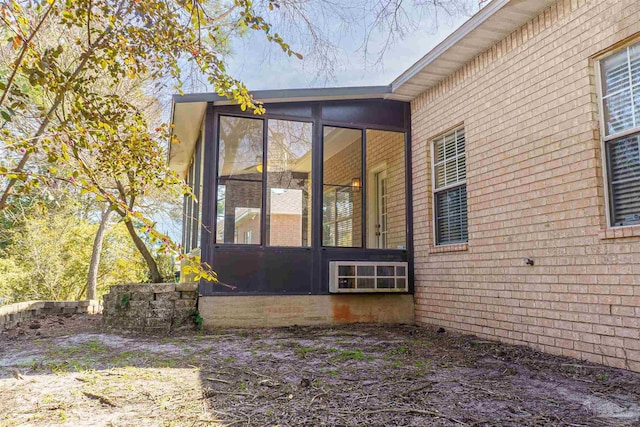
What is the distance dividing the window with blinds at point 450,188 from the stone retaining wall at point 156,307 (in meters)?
3.33

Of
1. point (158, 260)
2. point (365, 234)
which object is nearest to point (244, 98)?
point (365, 234)

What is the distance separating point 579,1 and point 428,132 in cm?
251

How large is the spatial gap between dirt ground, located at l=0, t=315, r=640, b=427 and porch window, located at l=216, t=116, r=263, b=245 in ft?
4.92

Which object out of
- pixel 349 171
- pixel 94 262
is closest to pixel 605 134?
pixel 349 171

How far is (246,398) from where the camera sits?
2928 mm

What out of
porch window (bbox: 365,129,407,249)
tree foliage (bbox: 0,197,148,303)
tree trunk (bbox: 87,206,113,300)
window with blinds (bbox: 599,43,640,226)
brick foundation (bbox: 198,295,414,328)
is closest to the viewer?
window with blinds (bbox: 599,43,640,226)

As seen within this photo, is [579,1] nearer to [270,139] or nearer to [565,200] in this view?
[565,200]

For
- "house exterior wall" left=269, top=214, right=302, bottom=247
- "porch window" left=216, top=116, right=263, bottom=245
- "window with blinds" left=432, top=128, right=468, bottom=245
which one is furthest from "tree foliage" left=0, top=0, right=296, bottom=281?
"window with blinds" left=432, top=128, right=468, bottom=245

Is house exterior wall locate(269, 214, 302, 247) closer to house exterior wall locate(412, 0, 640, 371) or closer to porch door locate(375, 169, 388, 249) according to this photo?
porch door locate(375, 169, 388, 249)

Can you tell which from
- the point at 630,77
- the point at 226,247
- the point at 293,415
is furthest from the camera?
the point at 226,247

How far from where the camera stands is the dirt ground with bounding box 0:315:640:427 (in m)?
2.58

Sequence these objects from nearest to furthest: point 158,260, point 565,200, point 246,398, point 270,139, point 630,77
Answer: point 246,398
point 630,77
point 565,200
point 270,139
point 158,260

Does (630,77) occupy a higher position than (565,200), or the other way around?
(630,77)

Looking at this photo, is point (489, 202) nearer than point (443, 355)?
No
